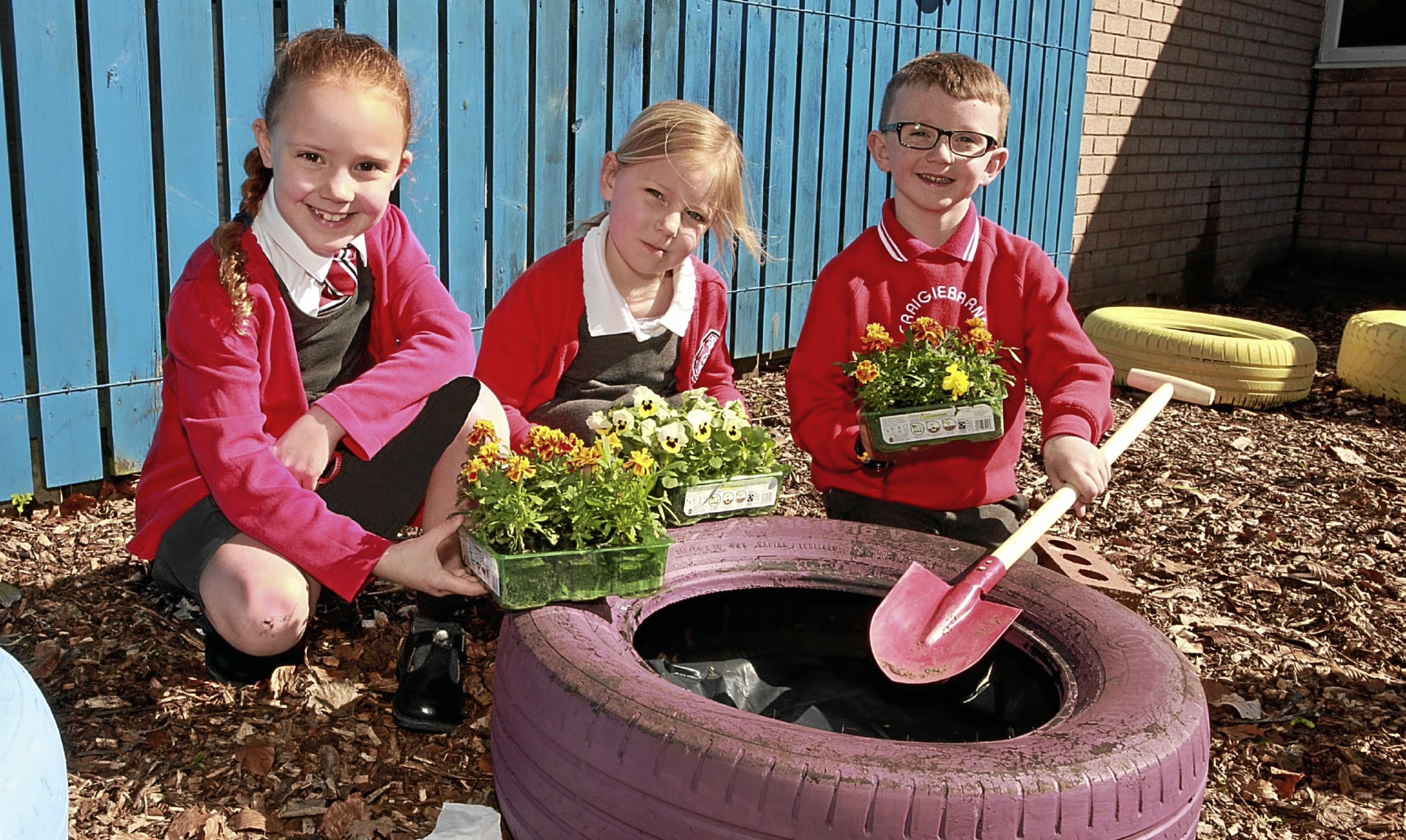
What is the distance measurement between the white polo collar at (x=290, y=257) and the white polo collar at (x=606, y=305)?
598mm

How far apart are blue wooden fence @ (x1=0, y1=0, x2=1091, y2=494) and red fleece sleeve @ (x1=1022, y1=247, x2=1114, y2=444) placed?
1.96 metres

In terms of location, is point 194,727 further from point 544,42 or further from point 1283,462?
point 1283,462

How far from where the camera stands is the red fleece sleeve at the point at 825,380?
2846 millimetres

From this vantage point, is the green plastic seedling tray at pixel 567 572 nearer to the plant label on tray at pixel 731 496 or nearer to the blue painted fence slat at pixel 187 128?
the plant label on tray at pixel 731 496

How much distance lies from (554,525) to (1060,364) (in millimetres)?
1472

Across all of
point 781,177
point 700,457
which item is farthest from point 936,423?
point 781,177

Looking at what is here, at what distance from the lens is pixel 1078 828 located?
146cm

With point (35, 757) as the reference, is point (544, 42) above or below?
above

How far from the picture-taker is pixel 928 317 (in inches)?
113

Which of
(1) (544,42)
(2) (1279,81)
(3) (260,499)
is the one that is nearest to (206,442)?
(3) (260,499)

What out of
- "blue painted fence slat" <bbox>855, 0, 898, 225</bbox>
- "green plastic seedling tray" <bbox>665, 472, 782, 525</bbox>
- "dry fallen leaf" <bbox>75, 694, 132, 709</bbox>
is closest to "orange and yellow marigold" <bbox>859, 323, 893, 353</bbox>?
"green plastic seedling tray" <bbox>665, 472, 782, 525</bbox>

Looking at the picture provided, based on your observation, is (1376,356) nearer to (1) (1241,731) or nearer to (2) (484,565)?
(1) (1241,731)

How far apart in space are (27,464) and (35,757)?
2.35m

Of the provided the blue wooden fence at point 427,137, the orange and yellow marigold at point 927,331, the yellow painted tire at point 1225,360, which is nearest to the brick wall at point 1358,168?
the yellow painted tire at point 1225,360
